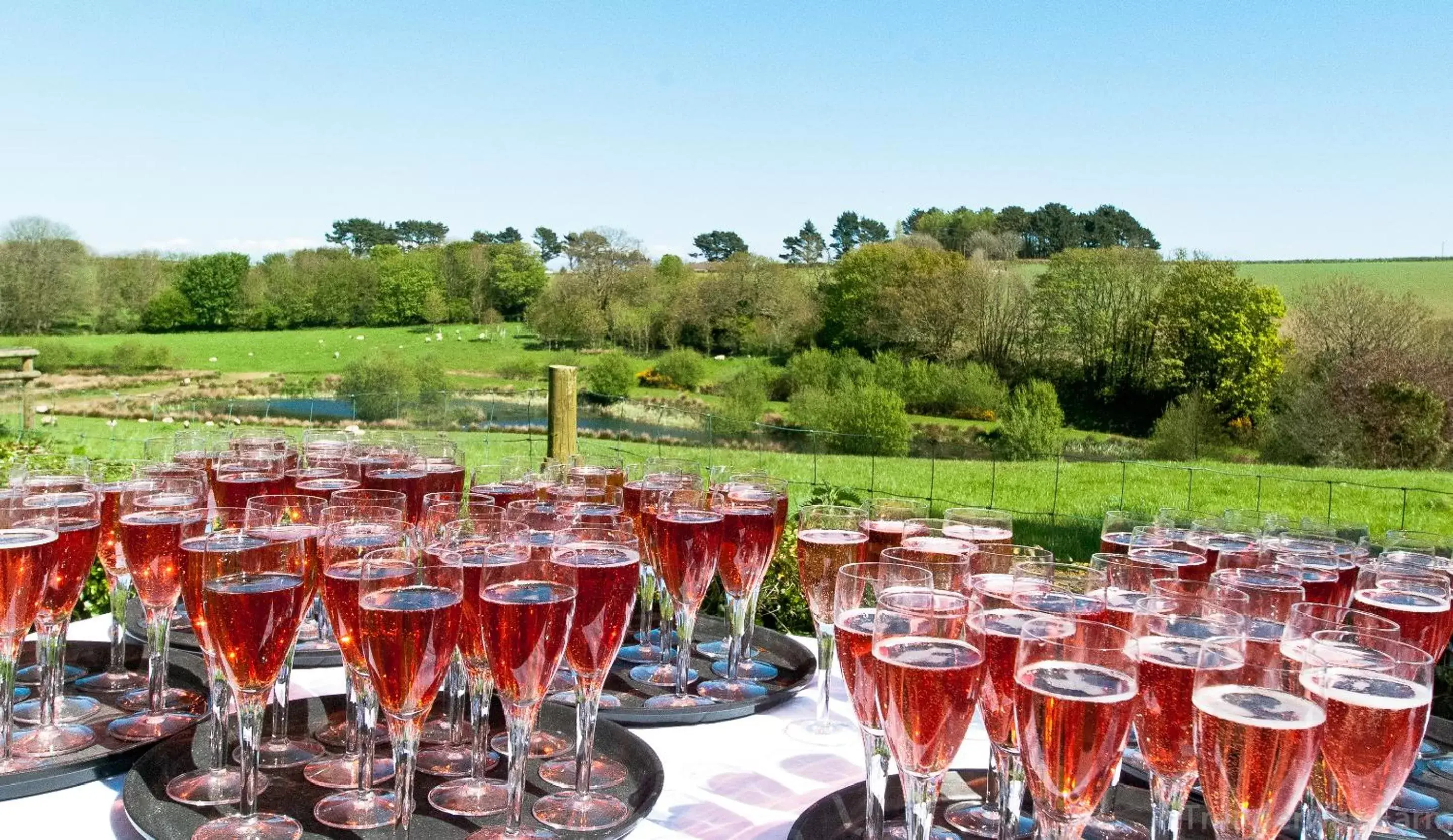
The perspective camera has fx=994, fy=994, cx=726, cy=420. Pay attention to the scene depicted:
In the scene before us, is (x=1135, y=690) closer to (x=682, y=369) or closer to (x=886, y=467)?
(x=886, y=467)

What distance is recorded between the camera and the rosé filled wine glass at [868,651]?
1.27 m

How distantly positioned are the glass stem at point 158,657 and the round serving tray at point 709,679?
834mm

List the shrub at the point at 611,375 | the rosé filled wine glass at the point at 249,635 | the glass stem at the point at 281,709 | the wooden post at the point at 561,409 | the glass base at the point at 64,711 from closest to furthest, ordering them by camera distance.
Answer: the rosé filled wine glass at the point at 249,635, the glass stem at the point at 281,709, the glass base at the point at 64,711, the wooden post at the point at 561,409, the shrub at the point at 611,375

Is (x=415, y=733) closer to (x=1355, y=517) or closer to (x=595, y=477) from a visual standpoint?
(x=595, y=477)

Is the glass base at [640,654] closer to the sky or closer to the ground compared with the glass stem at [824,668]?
closer to the ground

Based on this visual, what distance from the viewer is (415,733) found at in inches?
51.9

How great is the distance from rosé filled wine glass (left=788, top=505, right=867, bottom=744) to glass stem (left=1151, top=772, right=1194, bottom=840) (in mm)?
667

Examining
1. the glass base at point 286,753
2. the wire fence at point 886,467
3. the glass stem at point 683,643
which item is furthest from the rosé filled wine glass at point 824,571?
the wire fence at point 886,467

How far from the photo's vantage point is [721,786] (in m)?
1.62

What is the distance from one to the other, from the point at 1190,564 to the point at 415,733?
1.42 m

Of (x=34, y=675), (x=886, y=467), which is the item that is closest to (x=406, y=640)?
(x=34, y=675)

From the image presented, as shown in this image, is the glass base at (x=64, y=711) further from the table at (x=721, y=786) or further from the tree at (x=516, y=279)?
the tree at (x=516, y=279)

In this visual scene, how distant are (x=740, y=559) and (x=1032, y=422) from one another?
3803 centimetres

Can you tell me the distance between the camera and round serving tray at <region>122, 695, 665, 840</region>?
4.65 feet
